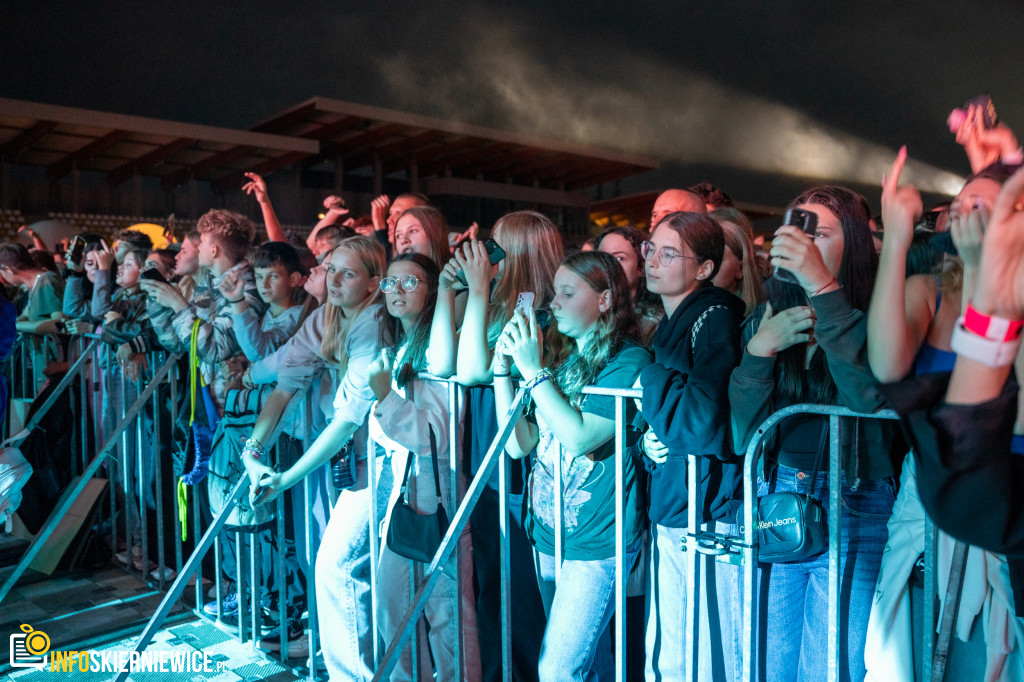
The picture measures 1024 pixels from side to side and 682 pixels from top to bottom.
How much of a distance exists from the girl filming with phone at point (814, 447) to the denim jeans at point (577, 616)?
502mm

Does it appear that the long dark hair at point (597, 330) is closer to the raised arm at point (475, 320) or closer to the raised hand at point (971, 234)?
the raised arm at point (475, 320)

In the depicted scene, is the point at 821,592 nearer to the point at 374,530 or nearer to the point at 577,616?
the point at 577,616

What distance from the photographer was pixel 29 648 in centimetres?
384

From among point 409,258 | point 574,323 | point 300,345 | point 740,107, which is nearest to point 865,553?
point 574,323

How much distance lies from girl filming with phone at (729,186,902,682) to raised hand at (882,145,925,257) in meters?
0.23

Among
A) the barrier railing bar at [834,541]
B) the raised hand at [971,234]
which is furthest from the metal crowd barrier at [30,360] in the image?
the raised hand at [971,234]

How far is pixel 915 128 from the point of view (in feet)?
21.9

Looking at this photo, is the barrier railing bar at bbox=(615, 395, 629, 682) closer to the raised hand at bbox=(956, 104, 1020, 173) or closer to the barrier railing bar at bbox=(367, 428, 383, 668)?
the barrier railing bar at bbox=(367, 428, 383, 668)

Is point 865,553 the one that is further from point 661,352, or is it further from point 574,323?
point 574,323

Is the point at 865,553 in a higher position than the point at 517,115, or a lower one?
lower

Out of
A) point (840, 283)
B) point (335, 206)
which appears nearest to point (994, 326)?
point (840, 283)

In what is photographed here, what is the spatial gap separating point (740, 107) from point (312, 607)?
1375 centimetres

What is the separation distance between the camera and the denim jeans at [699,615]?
2.34m

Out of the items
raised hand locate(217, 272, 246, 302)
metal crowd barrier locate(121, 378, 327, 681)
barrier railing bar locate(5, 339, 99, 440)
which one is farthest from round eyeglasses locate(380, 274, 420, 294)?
barrier railing bar locate(5, 339, 99, 440)
